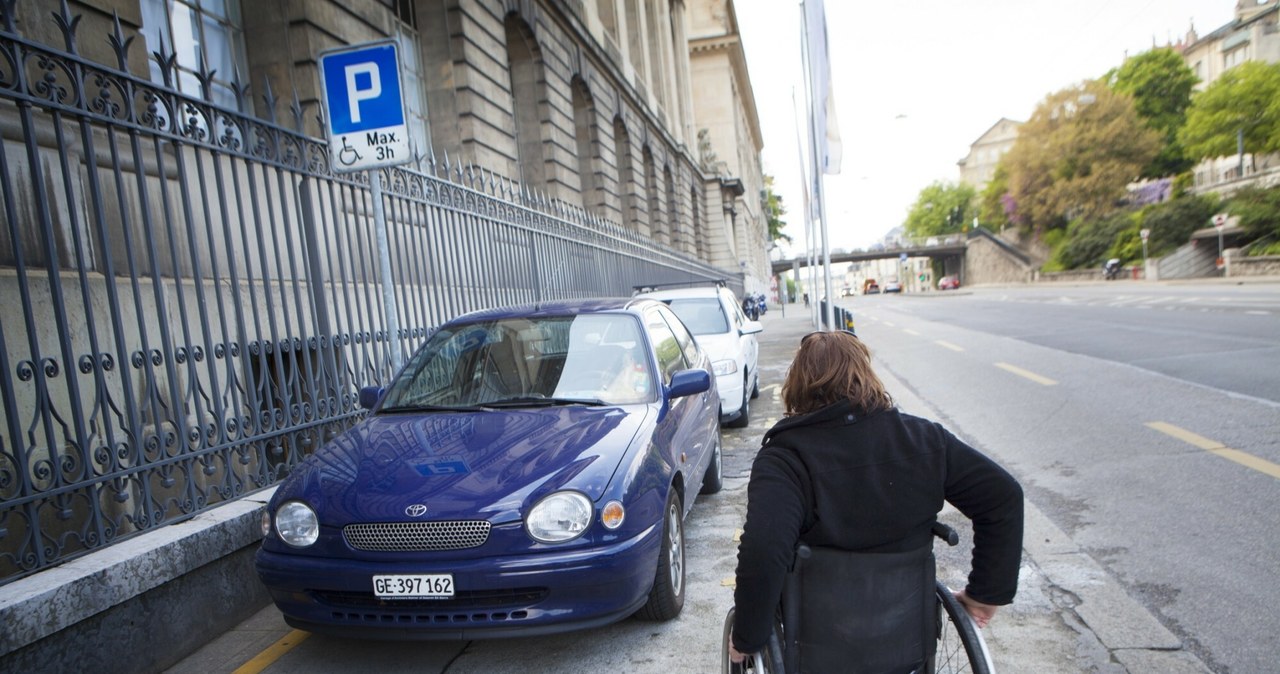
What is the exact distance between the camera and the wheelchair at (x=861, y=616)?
1868 mm

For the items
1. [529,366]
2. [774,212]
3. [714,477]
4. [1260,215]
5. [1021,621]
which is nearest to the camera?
[1021,621]

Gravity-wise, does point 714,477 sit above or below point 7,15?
below

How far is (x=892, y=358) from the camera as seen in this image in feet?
47.5

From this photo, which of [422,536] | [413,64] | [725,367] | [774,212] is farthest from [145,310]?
[774,212]

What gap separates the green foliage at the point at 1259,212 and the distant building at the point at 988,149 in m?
76.7

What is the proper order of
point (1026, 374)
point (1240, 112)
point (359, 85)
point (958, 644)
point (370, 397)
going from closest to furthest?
point (958, 644) < point (370, 397) < point (359, 85) < point (1026, 374) < point (1240, 112)

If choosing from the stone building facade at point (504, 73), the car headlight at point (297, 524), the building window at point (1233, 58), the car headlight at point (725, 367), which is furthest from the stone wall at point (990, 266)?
the car headlight at point (297, 524)

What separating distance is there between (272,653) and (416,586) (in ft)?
3.82

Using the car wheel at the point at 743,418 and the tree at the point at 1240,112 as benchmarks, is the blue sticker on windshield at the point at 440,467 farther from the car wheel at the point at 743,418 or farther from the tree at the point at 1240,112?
the tree at the point at 1240,112

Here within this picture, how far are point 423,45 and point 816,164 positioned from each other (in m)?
7.45

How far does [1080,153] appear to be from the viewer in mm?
58469

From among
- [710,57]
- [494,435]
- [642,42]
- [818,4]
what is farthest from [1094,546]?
[710,57]

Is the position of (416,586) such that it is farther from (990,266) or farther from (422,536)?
(990,266)

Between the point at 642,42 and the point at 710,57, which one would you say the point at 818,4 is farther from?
the point at 710,57
